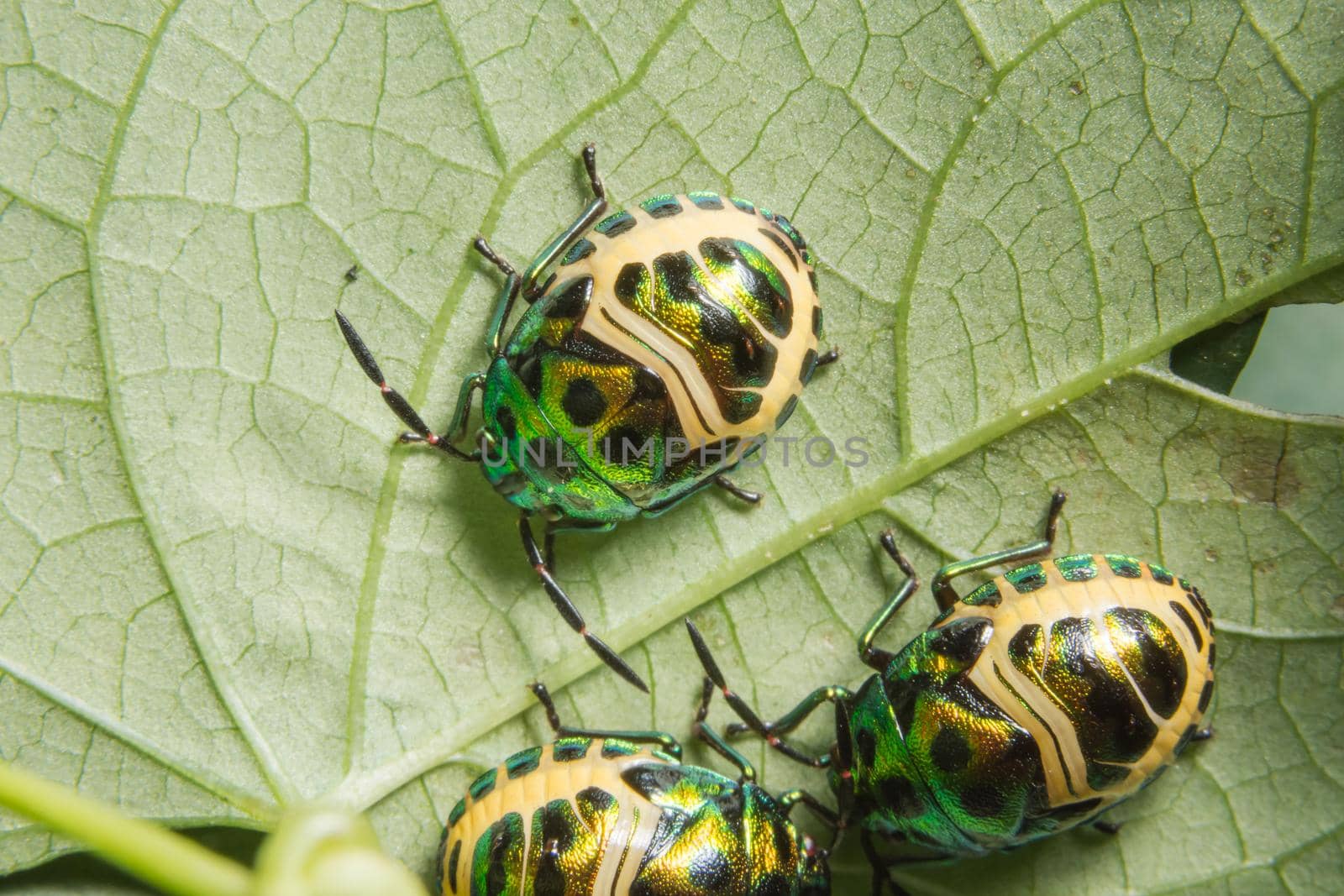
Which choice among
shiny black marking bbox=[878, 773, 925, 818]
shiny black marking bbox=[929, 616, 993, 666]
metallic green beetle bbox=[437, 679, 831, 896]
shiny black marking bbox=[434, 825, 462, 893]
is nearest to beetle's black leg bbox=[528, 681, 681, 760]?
metallic green beetle bbox=[437, 679, 831, 896]

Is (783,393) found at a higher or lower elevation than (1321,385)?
higher

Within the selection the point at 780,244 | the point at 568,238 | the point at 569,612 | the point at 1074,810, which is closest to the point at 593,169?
the point at 568,238

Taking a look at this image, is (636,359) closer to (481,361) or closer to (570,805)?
(481,361)

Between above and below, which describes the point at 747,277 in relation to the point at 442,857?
above

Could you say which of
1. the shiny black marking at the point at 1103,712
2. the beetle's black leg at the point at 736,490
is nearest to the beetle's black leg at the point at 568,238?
the beetle's black leg at the point at 736,490

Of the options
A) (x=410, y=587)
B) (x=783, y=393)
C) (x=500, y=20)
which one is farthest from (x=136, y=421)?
(x=783, y=393)

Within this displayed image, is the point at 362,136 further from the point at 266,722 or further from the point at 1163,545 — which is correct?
the point at 1163,545

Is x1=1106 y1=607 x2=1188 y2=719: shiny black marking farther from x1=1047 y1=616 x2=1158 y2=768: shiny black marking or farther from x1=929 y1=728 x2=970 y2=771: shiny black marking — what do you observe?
x1=929 y1=728 x2=970 y2=771: shiny black marking
